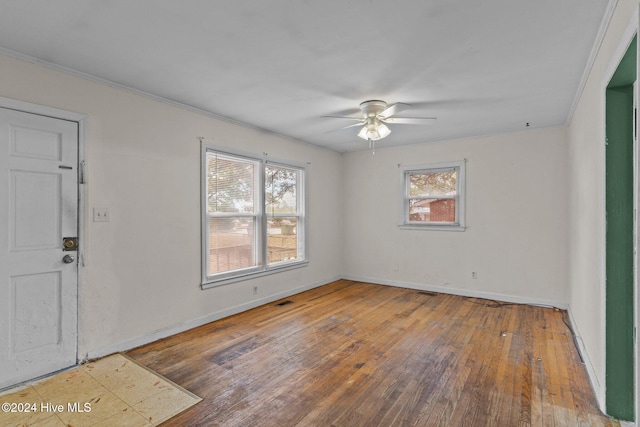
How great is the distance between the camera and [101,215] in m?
2.89

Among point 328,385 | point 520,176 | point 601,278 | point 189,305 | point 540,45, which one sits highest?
point 540,45

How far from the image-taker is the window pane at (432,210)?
5.15m

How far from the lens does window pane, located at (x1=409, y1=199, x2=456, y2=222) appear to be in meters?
5.15

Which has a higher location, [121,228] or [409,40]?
[409,40]

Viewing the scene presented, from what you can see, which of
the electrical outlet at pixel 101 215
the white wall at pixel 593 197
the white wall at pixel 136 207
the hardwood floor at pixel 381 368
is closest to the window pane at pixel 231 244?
the white wall at pixel 136 207

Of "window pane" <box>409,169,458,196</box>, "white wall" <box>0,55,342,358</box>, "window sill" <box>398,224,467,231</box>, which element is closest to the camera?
"white wall" <box>0,55,342,358</box>

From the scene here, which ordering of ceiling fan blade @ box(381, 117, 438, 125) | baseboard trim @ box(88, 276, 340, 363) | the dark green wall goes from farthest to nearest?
1. ceiling fan blade @ box(381, 117, 438, 125)
2. baseboard trim @ box(88, 276, 340, 363)
3. the dark green wall

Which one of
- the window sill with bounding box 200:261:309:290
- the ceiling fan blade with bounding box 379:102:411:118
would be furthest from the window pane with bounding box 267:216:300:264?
the ceiling fan blade with bounding box 379:102:411:118

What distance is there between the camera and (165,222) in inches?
134

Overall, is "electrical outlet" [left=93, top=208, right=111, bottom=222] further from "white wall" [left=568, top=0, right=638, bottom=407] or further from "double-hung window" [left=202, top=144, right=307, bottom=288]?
"white wall" [left=568, top=0, right=638, bottom=407]

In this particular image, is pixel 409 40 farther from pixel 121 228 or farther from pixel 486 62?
pixel 121 228

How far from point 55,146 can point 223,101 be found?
1548 millimetres

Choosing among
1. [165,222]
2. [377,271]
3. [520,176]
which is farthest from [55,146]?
[520,176]

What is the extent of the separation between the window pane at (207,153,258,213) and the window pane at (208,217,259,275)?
18cm
